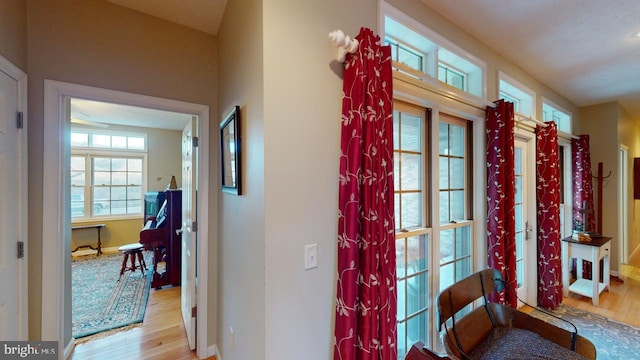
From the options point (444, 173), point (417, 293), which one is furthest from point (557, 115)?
point (417, 293)

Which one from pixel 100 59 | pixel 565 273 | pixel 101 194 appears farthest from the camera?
pixel 101 194

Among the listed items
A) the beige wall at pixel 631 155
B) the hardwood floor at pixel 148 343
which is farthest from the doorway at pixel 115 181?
the beige wall at pixel 631 155

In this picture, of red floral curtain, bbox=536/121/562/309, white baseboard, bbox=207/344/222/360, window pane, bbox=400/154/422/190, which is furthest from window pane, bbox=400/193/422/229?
red floral curtain, bbox=536/121/562/309

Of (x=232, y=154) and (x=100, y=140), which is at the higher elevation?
(x=100, y=140)

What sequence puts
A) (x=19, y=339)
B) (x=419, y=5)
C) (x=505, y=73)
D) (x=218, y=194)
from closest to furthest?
(x=19, y=339) < (x=419, y=5) < (x=218, y=194) < (x=505, y=73)

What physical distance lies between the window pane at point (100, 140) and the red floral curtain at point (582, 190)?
8.44 metres

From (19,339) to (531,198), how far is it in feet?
14.8

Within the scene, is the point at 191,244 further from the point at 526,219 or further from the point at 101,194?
the point at 101,194

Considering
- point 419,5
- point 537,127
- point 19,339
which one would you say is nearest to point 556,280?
point 537,127

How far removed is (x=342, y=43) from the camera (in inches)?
47.1

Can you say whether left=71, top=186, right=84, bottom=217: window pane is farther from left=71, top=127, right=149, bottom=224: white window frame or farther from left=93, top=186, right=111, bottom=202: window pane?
left=93, top=186, right=111, bottom=202: window pane

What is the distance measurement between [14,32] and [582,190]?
19.8ft

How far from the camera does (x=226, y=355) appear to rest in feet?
5.93

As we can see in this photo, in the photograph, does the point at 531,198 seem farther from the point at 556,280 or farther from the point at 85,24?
the point at 85,24
